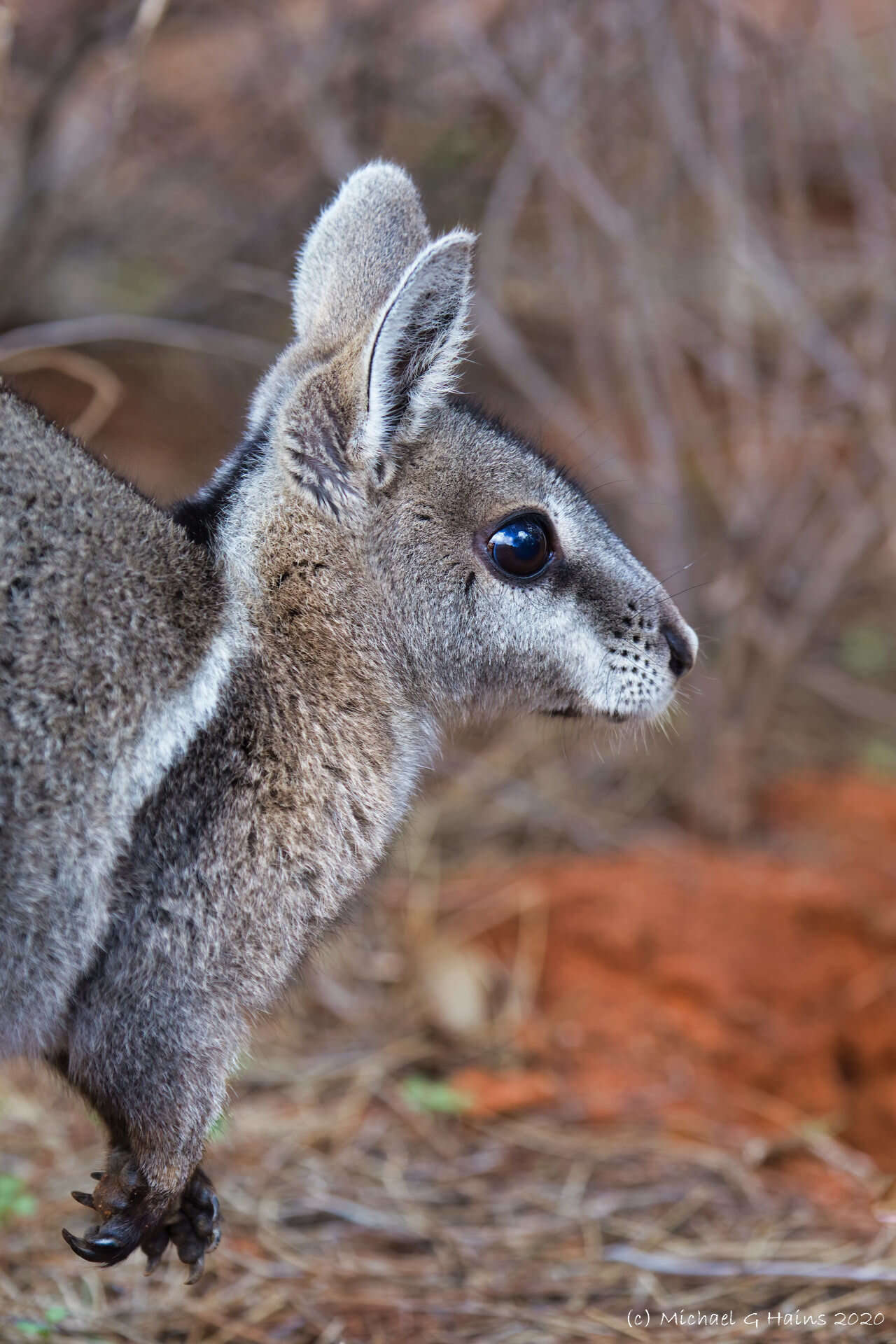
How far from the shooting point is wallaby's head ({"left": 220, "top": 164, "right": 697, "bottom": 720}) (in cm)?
262

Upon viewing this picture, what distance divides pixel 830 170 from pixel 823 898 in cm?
488

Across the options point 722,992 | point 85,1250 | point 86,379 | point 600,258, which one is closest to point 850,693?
point 722,992

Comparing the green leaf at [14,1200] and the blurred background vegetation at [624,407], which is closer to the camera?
the green leaf at [14,1200]

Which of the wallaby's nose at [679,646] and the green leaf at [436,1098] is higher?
the wallaby's nose at [679,646]

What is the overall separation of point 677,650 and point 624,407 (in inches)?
116

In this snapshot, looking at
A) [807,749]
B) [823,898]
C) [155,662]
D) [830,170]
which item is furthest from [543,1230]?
[830,170]

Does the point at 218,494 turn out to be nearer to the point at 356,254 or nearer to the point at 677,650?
the point at 356,254

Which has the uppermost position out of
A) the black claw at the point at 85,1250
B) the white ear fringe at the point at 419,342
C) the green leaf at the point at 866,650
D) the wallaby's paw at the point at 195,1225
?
the white ear fringe at the point at 419,342

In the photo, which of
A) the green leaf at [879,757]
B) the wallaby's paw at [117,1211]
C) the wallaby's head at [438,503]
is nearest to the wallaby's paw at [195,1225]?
the wallaby's paw at [117,1211]

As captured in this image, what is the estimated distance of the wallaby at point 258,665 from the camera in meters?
2.29

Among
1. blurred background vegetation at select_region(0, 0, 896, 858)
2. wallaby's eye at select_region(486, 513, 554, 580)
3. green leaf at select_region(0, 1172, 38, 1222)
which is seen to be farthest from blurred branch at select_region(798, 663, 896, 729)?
green leaf at select_region(0, 1172, 38, 1222)

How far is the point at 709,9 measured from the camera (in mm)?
4590

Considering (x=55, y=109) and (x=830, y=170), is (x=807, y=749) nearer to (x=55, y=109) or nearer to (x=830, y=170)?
(x=830, y=170)

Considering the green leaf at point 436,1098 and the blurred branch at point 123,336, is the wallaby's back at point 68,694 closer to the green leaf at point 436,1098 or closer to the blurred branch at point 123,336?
the blurred branch at point 123,336
